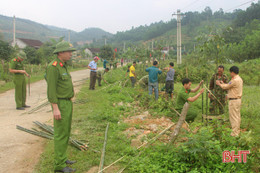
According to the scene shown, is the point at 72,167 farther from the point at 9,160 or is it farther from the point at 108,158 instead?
the point at 9,160

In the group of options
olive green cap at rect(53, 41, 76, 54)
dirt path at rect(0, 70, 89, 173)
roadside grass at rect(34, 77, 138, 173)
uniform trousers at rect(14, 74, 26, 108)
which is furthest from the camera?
uniform trousers at rect(14, 74, 26, 108)

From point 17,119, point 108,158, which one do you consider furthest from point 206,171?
point 17,119

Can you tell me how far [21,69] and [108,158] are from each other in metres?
5.11

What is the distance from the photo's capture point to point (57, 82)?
11.1ft

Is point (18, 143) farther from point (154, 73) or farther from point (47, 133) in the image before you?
point (154, 73)

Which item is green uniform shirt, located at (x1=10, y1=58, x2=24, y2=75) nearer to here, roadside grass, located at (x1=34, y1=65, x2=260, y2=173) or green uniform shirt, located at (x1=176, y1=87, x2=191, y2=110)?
roadside grass, located at (x1=34, y1=65, x2=260, y2=173)

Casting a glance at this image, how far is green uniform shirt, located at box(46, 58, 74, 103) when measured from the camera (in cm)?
323

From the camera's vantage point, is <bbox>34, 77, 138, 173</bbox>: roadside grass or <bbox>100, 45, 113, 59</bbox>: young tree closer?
<bbox>34, 77, 138, 173</bbox>: roadside grass

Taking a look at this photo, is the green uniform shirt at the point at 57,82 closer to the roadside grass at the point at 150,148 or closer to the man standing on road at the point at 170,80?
the roadside grass at the point at 150,148

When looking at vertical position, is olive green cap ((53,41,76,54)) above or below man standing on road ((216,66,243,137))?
above

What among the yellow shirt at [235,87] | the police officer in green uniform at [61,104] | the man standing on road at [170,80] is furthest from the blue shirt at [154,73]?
the police officer in green uniform at [61,104]

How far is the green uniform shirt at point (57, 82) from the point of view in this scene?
323cm

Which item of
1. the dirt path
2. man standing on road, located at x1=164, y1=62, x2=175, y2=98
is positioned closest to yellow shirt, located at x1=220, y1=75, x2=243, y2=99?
man standing on road, located at x1=164, y1=62, x2=175, y2=98

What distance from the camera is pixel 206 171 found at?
11.1 feet
